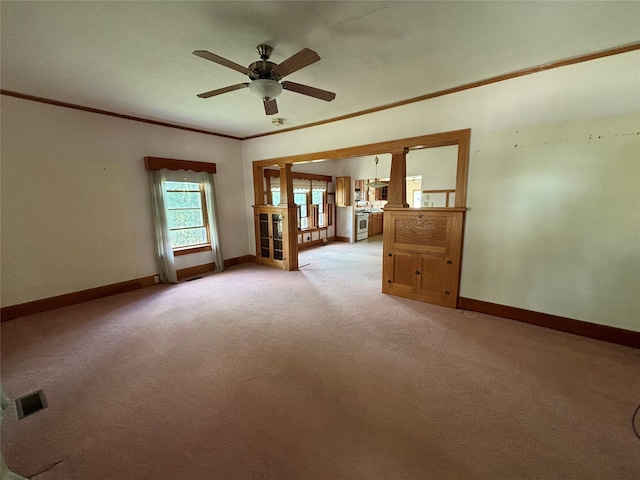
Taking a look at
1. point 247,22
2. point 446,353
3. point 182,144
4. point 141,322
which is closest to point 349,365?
point 446,353

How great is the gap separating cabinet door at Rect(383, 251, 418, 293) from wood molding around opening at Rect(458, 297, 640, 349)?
2.15 ft

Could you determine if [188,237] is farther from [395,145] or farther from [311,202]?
[395,145]

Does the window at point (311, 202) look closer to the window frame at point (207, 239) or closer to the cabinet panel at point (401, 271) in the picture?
the window frame at point (207, 239)

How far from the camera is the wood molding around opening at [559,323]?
2537 millimetres

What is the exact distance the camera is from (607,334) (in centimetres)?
260

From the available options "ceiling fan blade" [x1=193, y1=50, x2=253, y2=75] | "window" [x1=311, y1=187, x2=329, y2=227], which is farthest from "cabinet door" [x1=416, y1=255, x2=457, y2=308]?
"window" [x1=311, y1=187, x2=329, y2=227]

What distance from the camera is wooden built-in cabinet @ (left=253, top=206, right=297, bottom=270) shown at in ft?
17.1

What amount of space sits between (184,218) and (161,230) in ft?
1.88

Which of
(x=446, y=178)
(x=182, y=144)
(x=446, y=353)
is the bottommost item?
(x=446, y=353)

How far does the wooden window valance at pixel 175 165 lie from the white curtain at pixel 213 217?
13 cm

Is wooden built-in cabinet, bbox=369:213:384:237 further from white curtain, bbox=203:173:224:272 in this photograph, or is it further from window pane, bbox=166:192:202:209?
window pane, bbox=166:192:202:209

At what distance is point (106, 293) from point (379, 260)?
508 centimetres

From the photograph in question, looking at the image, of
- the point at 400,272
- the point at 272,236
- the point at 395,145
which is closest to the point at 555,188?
the point at 395,145

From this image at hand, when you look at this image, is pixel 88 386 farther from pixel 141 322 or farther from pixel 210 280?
pixel 210 280
